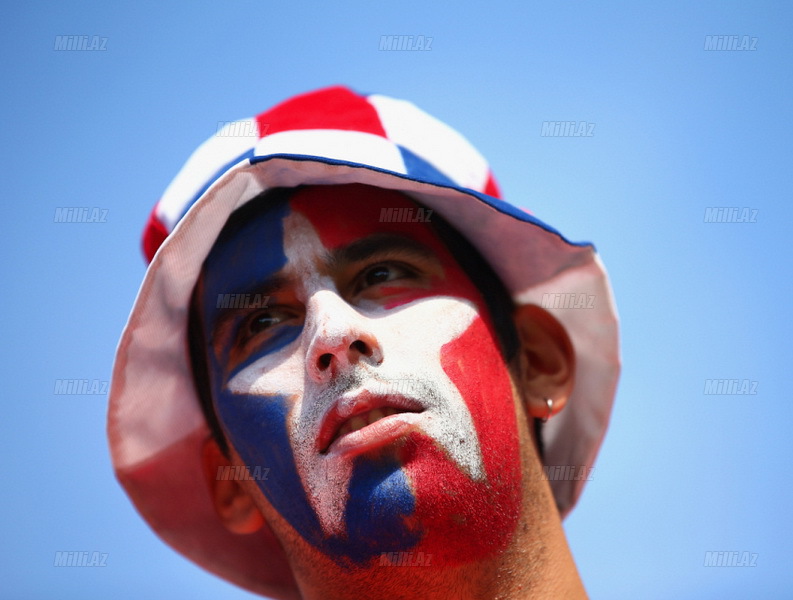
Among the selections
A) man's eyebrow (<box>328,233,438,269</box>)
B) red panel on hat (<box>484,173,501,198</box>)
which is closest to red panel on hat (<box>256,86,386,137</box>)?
man's eyebrow (<box>328,233,438,269</box>)

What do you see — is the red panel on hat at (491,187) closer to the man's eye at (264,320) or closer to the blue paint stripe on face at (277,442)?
the blue paint stripe on face at (277,442)

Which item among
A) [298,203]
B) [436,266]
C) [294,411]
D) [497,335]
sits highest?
[298,203]

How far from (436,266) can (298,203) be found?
0.51 m

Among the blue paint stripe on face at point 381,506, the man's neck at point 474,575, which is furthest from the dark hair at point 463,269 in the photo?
the blue paint stripe on face at point 381,506

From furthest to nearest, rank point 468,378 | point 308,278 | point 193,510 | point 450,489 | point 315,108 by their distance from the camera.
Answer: point 193,510 < point 315,108 < point 308,278 < point 468,378 < point 450,489

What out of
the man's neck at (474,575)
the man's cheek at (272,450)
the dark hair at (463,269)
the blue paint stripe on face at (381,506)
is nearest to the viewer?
the blue paint stripe on face at (381,506)

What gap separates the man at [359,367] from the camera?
91.3 inches

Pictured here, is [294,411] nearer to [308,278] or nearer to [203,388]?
[308,278]

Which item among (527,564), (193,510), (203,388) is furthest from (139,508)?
(527,564)

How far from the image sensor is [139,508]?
120 inches

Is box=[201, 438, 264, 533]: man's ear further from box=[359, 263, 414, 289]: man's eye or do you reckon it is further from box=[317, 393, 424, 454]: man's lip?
box=[359, 263, 414, 289]: man's eye

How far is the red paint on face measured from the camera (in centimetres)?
227

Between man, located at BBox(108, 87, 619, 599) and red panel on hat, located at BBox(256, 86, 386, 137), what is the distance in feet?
0.04

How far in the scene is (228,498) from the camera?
9.98 feet
